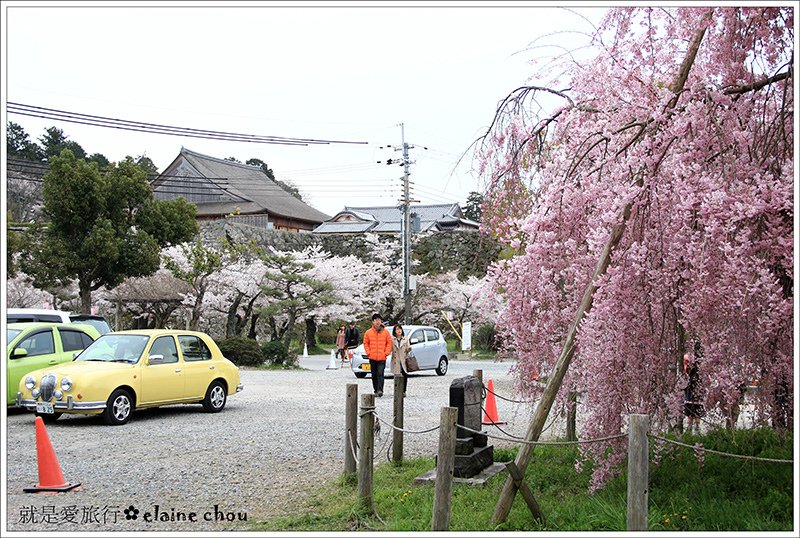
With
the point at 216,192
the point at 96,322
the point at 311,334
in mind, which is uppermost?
the point at 216,192

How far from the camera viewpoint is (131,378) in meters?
11.0

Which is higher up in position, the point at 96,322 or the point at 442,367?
the point at 96,322

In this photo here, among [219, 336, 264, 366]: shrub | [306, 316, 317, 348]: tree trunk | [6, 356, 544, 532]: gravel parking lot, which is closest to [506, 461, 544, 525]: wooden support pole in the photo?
[6, 356, 544, 532]: gravel parking lot

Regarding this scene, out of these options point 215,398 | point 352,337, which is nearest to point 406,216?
point 352,337

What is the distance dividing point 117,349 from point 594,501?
8.14 meters

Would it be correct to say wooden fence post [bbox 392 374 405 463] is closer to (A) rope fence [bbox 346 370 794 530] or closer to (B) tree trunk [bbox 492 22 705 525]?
(A) rope fence [bbox 346 370 794 530]

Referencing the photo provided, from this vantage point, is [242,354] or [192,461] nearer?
[192,461]

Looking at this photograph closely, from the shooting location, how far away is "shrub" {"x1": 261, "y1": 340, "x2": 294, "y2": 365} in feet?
79.2

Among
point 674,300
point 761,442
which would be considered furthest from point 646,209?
point 761,442

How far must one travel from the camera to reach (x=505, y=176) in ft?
22.8

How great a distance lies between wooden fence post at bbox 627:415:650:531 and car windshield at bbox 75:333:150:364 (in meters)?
8.51

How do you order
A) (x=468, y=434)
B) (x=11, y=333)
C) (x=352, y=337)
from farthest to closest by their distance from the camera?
(x=352, y=337)
(x=11, y=333)
(x=468, y=434)

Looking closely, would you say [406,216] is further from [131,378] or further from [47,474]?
[47,474]

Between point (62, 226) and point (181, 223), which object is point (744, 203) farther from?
point (181, 223)
